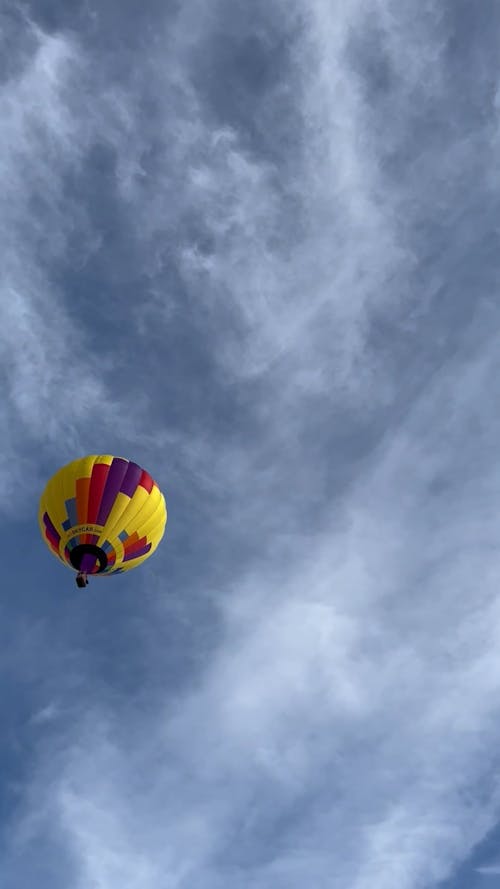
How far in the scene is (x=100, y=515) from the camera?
41.8m

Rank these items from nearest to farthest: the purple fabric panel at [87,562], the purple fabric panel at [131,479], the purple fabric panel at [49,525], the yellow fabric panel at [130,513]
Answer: the purple fabric panel at [87,562] → the yellow fabric panel at [130,513] → the purple fabric panel at [49,525] → the purple fabric panel at [131,479]

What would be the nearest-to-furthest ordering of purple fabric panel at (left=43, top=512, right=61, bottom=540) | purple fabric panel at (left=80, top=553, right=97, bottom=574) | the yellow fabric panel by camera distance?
1. purple fabric panel at (left=80, top=553, right=97, bottom=574)
2. the yellow fabric panel
3. purple fabric panel at (left=43, top=512, right=61, bottom=540)

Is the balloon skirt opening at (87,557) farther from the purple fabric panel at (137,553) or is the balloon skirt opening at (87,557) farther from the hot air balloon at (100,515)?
the purple fabric panel at (137,553)

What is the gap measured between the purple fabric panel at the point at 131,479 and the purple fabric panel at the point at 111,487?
0.23m

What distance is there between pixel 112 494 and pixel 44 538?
600 centimetres

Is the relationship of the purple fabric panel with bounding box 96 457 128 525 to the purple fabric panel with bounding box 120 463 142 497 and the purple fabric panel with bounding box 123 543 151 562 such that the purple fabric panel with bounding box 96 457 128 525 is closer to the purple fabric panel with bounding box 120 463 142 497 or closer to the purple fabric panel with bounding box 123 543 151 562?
the purple fabric panel with bounding box 120 463 142 497

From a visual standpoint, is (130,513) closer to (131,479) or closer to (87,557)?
(131,479)

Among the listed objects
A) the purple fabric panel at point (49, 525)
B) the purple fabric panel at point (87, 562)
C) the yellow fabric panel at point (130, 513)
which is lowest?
the purple fabric panel at point (87, 562)

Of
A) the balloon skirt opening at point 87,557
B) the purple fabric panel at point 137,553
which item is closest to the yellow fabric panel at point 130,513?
the balloon skirt opening at point 87,557

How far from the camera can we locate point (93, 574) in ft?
139

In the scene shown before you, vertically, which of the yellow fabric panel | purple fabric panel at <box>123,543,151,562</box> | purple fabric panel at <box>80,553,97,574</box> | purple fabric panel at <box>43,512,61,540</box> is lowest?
purple fabric panel at <box>80,553,97,574</box>

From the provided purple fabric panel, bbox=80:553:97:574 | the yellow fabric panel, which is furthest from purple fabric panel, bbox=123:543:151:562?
purple fabric panel, bbox=80:553:97:574

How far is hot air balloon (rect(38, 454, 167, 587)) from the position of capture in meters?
41.7

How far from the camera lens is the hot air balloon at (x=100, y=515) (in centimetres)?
4169
